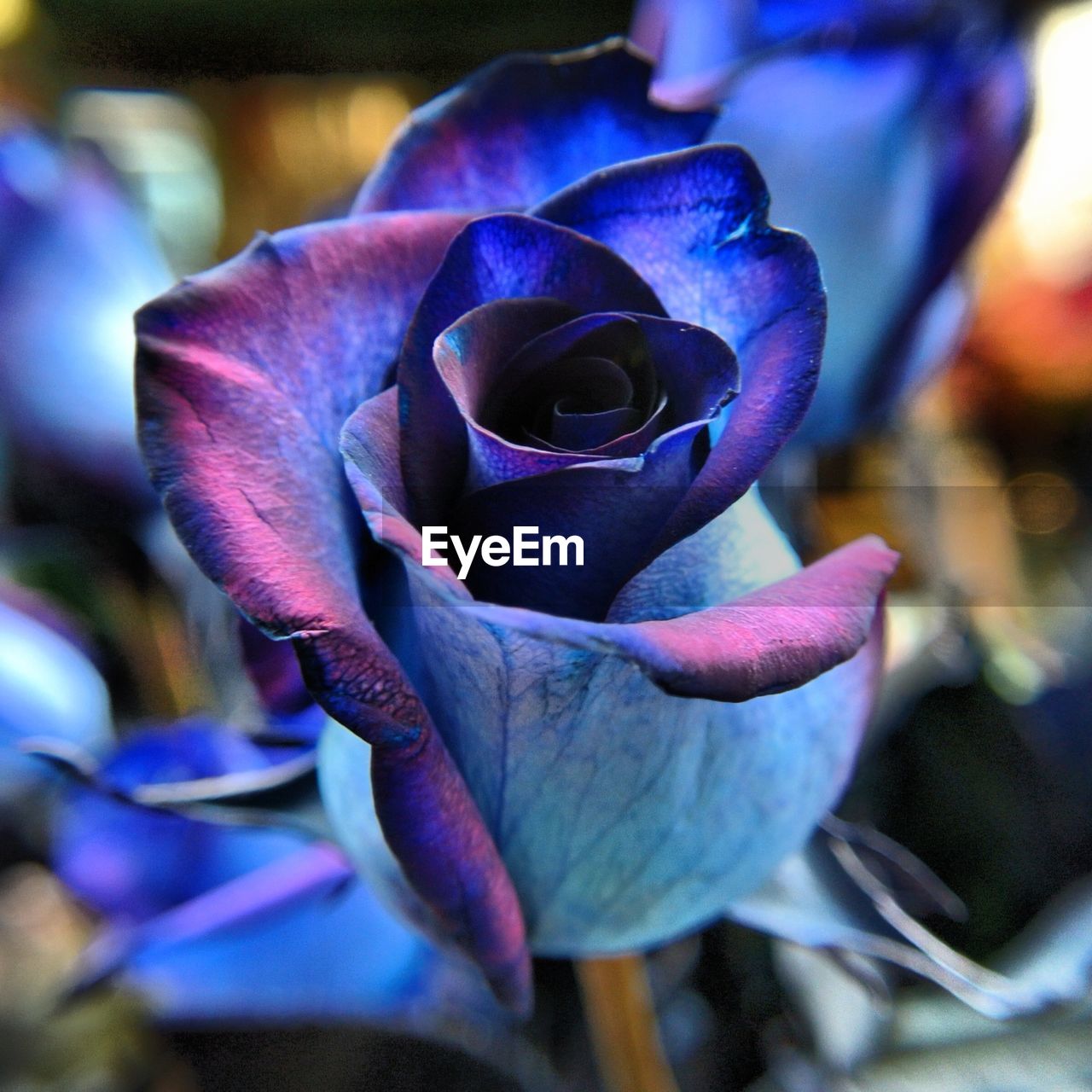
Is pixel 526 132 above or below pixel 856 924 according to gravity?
above

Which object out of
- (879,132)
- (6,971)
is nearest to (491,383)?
(879,132)

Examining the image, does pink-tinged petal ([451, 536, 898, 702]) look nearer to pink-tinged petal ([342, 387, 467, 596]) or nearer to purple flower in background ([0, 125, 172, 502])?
pink-tinged petal ([342, 387, 467, 596])

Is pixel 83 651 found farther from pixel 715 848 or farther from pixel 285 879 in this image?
pixel 715 848

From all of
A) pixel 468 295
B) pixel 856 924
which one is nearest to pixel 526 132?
pixel 468 295

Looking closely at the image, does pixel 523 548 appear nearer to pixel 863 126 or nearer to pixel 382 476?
pixel 382 476

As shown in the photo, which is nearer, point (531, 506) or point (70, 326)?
point (531, 506)

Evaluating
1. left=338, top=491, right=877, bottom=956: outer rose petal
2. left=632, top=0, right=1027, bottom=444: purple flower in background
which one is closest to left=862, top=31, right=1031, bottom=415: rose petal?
left=632, top=0, right=1027, bottom=444: purple flower in background

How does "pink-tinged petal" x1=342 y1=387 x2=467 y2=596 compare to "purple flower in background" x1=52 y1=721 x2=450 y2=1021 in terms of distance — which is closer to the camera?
"pink-tinged petal" x1=342 y1=387 x2=467 y2=596
